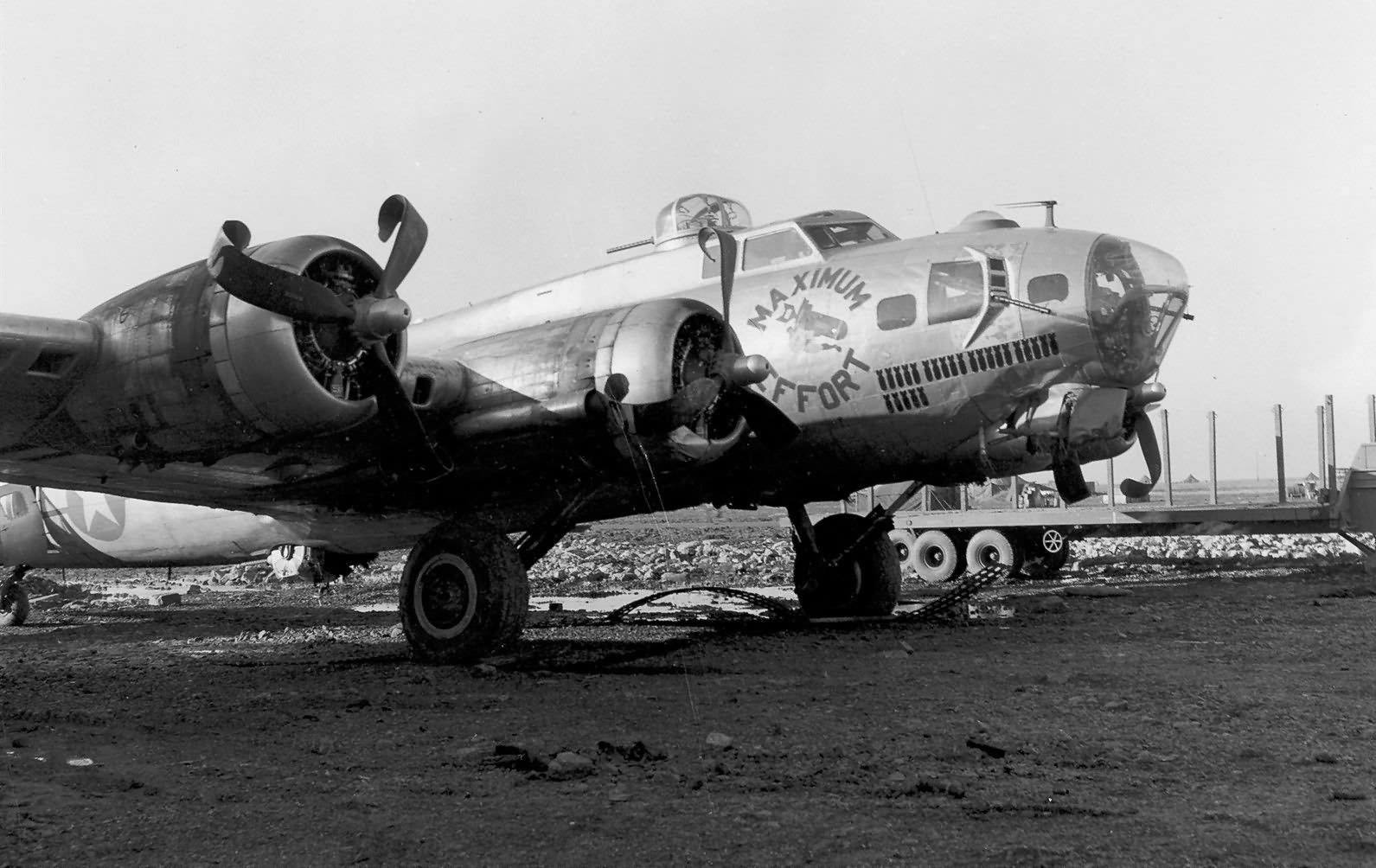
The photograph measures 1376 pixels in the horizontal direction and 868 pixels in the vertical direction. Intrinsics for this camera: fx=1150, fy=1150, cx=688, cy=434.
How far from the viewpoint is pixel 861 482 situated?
37.0ft

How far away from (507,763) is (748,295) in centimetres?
650

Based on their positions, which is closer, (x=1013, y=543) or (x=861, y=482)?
(x=861, y=482)

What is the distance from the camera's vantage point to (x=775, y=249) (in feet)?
36.5

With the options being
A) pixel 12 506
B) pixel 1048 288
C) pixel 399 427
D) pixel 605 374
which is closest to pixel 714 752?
pixel 605 374

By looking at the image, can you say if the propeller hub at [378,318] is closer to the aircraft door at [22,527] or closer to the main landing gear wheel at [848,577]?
the main landing gear wheel at [848,577]

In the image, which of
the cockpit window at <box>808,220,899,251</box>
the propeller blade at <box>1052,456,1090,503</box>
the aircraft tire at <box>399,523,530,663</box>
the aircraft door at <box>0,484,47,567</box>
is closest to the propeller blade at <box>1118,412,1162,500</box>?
the propeller blade at <box>1052,456,1090,503</box>

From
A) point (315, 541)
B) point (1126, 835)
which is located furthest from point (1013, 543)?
point (1126, 835)

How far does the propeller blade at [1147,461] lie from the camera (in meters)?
11.9

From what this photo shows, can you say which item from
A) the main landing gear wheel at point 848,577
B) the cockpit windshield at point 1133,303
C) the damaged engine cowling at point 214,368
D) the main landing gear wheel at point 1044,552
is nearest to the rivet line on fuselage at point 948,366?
the cockpit windshield at point 1133,303

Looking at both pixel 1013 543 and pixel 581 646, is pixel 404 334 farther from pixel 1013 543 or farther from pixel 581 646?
pixel 1013 543

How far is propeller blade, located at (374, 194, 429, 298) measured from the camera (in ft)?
28.5

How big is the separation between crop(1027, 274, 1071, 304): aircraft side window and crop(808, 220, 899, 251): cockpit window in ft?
5.95

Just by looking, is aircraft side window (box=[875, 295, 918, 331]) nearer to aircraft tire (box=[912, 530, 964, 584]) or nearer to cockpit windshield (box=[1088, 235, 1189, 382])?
cockpit windshield (box=[1088, 235, 1189, 382])

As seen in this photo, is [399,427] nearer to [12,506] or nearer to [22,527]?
[22,527]
